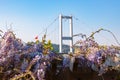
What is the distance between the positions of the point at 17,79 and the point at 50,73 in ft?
0.58

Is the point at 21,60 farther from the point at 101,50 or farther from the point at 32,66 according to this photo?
the point at 101,50

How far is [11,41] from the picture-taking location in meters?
1.53

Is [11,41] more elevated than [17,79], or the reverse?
[11,41]

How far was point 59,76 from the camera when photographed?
1.59 m

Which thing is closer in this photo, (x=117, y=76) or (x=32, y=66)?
(x=32, y=66)

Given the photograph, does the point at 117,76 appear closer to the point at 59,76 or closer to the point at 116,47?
Result: the point at 116,47

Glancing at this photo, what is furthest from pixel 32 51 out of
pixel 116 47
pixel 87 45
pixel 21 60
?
pixel 116 47

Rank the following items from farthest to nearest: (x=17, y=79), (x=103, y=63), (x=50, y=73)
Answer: (x=103, y=63) < (x=50, y=73) < (x=17, y=79)

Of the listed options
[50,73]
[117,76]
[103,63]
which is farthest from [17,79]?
[117,76]

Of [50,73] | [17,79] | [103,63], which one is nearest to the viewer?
[17,79]

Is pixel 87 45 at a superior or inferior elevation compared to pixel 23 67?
superior

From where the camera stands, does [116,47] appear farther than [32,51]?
Yes

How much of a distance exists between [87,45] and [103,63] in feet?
0.44

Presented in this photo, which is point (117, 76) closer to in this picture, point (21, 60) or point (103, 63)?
point (103, 63)
